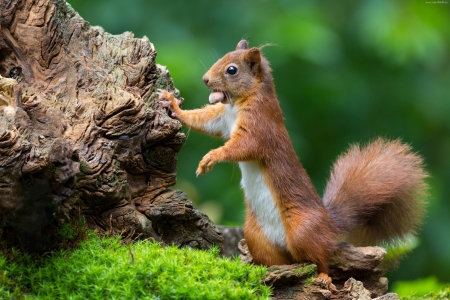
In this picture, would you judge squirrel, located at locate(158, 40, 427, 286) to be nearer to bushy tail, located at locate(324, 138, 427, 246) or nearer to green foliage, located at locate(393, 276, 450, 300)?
bushy tail, located at locate(324, 138, 427, 246)

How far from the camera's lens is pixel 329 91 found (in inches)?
258

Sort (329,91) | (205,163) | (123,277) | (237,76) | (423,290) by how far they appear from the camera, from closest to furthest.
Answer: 1. (123,277)
2. (205,163)
3. (237,76)
4. (423,290)
5. (329,91)

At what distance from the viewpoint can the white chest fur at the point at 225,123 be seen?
361cm

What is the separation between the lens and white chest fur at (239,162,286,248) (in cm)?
338

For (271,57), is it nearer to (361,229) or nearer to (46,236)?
(361,229)

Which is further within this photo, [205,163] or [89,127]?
[205,163]

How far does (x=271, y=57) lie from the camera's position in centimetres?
627

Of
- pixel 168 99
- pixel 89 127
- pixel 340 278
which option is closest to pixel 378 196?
pixel 340 278

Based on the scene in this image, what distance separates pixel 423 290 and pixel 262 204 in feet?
3.94

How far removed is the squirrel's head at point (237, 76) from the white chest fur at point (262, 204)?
39 cm

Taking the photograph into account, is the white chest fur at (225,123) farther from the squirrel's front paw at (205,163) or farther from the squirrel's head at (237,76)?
the squirrel's front paw at (205,163)

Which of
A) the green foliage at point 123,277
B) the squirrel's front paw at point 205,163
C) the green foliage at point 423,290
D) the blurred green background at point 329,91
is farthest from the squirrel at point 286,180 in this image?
the blurred green background at point 329,91

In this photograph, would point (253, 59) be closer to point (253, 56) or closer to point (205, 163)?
point (253, 56)

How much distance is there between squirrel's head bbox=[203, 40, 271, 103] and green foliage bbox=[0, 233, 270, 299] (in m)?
1.08
